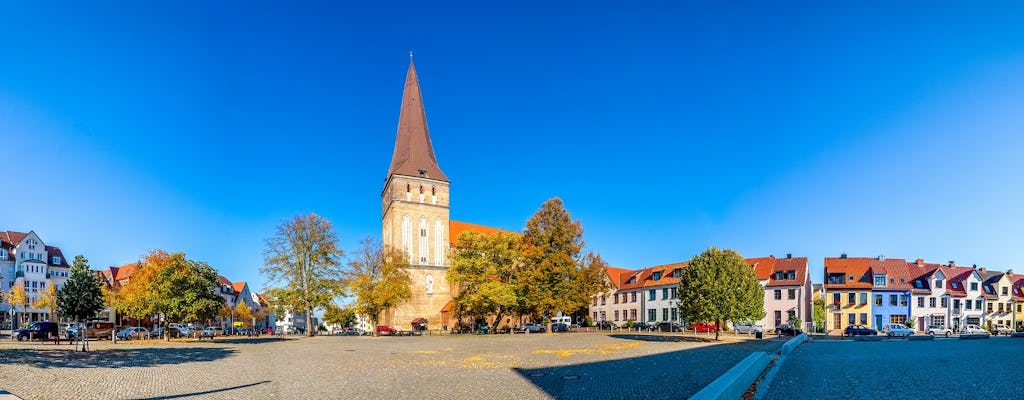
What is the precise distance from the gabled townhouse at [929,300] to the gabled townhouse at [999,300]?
9688mm

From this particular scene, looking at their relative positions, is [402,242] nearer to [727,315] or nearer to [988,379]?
[727,315]

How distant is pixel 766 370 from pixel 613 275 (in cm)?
6781

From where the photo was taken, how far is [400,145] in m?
81.9

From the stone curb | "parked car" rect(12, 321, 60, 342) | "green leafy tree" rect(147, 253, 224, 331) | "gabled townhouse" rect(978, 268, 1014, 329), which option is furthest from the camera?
"gabled townhouse" rect(978, 268, 1014, 329)

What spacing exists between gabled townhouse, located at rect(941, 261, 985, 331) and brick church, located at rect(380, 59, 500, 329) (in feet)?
199

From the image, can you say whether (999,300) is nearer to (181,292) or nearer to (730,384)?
(730,384)

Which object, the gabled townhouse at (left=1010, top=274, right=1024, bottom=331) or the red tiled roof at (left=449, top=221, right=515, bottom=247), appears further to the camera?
the red tiled roof at (left=449, top=221, right=515, bottom=247)

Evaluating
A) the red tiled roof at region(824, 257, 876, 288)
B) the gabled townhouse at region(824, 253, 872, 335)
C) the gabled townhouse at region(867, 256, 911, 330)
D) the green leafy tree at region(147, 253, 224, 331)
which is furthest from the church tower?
the gabled townhouse at region(867, 256, 911, 330)

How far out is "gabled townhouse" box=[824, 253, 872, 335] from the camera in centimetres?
6725

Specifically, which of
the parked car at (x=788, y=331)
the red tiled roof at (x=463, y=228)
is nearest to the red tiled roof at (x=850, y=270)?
the parked car at (x=788, y=331)

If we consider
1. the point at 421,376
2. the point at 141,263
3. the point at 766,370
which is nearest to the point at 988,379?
the point at 766,370

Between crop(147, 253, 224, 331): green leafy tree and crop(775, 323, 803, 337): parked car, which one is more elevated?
crop(147, 253, 224, 331): green leafy tree

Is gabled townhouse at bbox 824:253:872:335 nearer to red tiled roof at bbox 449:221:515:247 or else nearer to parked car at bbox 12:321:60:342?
red tiled roof at bbox 449:221:515:247

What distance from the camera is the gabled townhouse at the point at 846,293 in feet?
221
